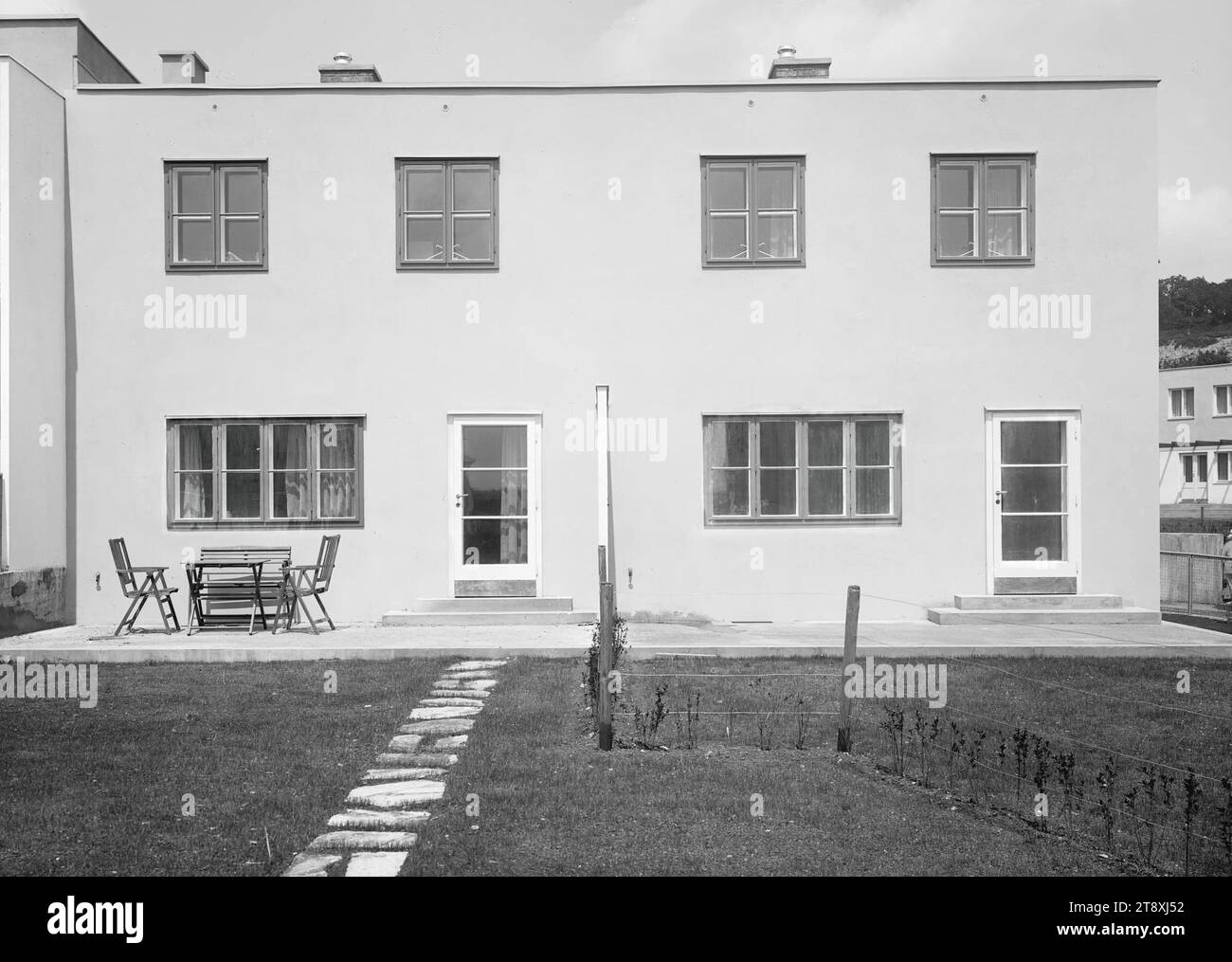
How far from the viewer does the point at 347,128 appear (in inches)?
566

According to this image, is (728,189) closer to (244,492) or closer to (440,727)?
(244,492)

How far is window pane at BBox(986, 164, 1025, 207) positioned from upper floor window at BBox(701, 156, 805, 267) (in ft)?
7.36

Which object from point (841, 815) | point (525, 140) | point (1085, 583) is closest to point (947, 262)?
point (1085, 583)

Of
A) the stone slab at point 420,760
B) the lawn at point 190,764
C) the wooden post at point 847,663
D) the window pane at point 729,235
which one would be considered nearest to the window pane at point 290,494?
the lawn at point 190,764

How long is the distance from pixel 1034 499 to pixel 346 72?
962 centimetres

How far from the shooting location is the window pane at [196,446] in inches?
567

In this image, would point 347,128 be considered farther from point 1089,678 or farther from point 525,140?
point 1089,678

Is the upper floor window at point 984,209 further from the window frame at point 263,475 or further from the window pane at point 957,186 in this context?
the window frame at point 263,475

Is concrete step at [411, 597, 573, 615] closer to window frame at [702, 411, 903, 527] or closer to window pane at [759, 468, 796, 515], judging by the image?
window frame at [702, 411, 903, 527]

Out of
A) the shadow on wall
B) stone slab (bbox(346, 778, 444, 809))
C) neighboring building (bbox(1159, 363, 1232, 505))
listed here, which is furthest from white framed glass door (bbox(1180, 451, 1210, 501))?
stone slab (bbox(346, 778, 444, 809))

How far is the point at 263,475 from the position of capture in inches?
566

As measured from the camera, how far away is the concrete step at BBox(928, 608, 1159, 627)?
13.9 metres

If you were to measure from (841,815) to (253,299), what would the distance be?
10388mm
